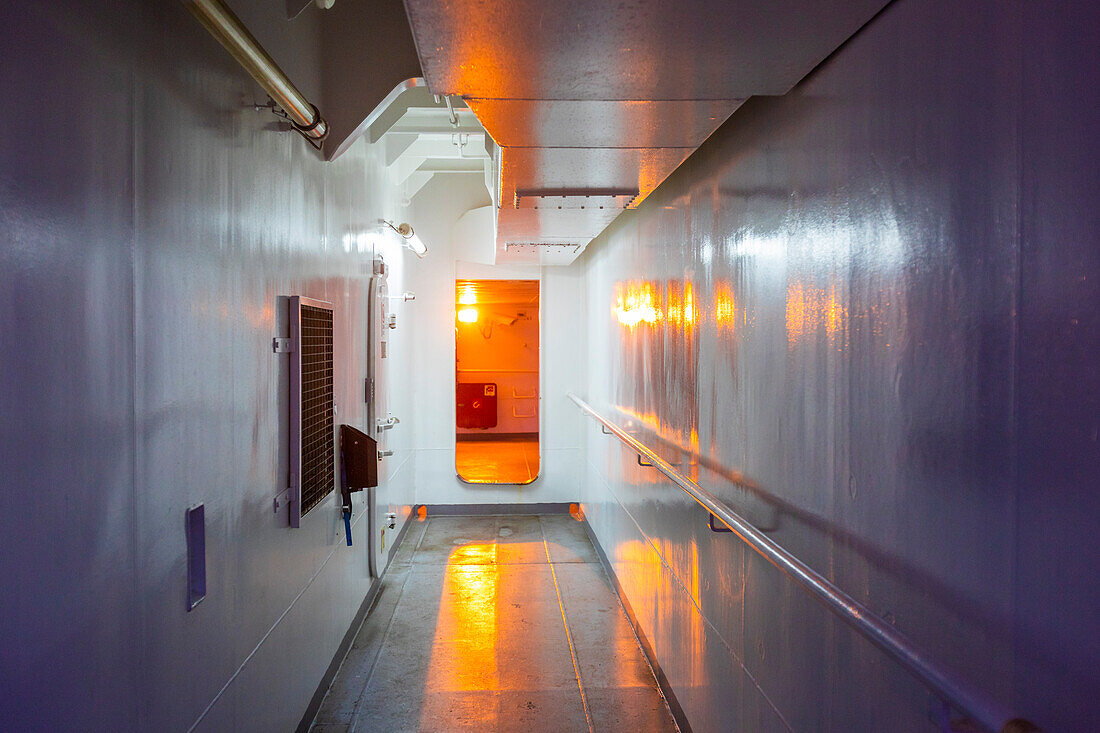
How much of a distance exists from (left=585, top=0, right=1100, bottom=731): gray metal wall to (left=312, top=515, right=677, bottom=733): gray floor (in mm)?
962

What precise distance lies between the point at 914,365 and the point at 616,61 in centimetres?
90

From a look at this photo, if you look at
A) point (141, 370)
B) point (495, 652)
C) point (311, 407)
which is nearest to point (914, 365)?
point (141, 370)

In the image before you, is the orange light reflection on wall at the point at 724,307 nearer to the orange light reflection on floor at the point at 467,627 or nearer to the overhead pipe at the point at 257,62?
the overhead pipe at the point at 257,62

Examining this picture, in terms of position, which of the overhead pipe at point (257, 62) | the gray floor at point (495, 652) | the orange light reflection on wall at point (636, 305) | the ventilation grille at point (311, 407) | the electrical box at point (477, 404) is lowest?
the gray floor at point (495, 652)

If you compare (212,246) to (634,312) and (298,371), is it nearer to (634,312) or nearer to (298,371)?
(298,371)

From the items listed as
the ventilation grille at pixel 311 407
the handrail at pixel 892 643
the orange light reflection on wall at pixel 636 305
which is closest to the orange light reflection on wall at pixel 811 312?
the handrail at pixel 892 643

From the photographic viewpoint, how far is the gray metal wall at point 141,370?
1244mm

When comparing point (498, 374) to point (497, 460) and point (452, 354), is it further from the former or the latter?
point (452, 354)

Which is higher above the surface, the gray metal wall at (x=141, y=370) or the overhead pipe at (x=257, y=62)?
the overhead pipe at (x=257, y=62)

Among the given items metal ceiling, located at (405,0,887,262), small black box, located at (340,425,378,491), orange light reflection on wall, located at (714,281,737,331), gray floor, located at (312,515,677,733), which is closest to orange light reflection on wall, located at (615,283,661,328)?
orange light reflection on wall, located at (714,281,737,331)

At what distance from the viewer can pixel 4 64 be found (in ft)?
3.89

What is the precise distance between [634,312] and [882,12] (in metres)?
2.73

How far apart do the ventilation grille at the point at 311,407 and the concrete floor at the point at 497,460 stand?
14.1 feet

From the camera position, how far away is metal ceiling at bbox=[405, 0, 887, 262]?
1.35m
